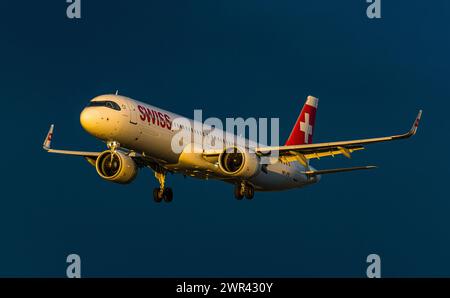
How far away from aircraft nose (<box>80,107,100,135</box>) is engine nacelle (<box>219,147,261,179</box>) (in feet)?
30.3

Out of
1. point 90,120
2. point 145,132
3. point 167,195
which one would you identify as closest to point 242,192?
point 167,195

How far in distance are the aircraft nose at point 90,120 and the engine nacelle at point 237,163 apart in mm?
9236

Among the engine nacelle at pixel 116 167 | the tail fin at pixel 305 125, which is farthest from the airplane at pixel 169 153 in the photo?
the tail fin at pixel 305 125

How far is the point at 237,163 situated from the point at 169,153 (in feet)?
15.6

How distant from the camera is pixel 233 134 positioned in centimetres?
8238

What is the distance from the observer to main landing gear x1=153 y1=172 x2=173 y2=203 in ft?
270

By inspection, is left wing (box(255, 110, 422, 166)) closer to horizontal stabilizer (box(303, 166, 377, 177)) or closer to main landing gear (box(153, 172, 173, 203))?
horizontal stabilizer (box(303, 166, 377, 177))

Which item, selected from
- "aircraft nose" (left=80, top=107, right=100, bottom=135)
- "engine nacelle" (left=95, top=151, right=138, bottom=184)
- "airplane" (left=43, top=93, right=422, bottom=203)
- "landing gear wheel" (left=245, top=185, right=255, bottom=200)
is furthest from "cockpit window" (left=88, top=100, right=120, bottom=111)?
"landing gear wheel" (left=245, top=185, right=255, bottom=200)

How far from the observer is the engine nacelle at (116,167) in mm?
77188

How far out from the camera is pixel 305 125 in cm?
9538

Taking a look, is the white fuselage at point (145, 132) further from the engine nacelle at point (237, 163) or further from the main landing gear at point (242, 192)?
the engine nacelle at point (237, 163)

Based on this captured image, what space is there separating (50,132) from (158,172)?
864 cm
